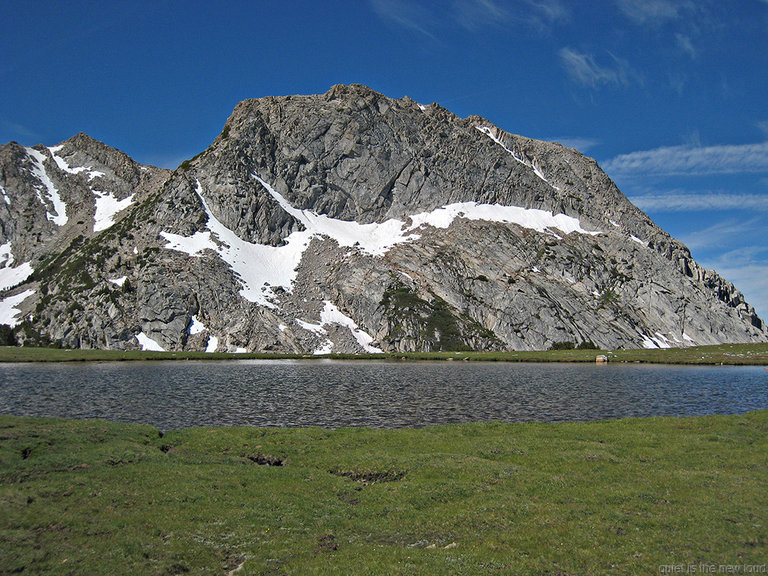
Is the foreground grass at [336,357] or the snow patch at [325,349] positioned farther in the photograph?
the snow patch at [325,349]

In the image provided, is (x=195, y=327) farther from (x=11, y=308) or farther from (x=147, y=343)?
(x=11, y=308)

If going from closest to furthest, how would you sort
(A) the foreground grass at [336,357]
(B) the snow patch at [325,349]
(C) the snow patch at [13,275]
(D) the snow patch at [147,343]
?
(A) the foreground grass at [336,357], (D) the snow patch at [147,343], (B) the snow patch at [325,349], (C) the snow patch at [13,275]

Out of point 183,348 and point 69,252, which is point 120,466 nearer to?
point 183,348

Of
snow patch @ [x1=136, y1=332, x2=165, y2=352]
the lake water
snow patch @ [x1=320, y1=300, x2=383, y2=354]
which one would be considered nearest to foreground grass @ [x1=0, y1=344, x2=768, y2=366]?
snow patch @ [x1=136, y1=332, x2=165, y2=352]

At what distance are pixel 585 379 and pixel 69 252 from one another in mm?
195502

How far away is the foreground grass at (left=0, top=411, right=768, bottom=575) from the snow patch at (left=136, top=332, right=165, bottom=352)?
128m

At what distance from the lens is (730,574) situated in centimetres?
1374

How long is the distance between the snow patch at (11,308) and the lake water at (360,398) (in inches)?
Answer: 3724

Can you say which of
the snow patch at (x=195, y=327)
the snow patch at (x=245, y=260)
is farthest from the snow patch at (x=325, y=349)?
the snow patch at (x=195, y=327)

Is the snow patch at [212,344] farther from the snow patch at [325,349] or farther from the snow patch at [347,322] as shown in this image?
the snow patch at [347,322]

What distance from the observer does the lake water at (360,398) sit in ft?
149

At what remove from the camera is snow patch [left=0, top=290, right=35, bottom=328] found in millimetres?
159375

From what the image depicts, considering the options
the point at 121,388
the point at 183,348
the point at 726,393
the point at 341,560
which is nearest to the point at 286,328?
the point at 183,348

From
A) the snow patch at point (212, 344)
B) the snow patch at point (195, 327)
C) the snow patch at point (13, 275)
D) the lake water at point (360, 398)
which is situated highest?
the snow patch at point (13, 275)
